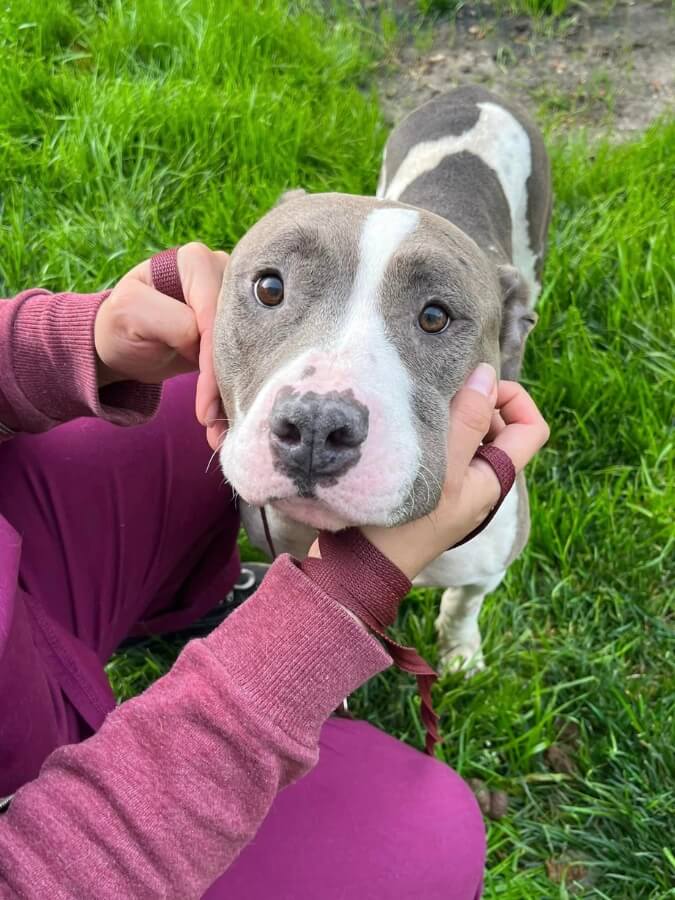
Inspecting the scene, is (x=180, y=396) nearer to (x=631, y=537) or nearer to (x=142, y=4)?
(x=631, y=537)

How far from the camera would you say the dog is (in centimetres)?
137

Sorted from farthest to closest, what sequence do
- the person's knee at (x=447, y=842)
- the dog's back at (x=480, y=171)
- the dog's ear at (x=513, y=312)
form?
the dog's back at (x=480, y=171) < the dog's ear at (x=513, y=312) < the person's knee at (x=447, y=842)

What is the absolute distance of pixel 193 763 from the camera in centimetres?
137

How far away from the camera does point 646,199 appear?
3.55 m

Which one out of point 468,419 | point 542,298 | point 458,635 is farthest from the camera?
point 542,298

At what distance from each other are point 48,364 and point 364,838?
1.26 metres

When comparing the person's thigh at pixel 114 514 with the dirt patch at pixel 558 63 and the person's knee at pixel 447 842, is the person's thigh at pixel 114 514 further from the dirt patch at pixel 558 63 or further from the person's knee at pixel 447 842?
the dirt patch at pixel 558 63

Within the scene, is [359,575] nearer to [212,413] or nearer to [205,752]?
[205,752]

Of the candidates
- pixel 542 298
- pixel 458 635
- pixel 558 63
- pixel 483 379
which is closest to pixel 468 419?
A: pixel 483 379

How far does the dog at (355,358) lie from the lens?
1.37m

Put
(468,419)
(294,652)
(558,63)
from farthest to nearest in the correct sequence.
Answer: (558,63), (468,419), (294,652)

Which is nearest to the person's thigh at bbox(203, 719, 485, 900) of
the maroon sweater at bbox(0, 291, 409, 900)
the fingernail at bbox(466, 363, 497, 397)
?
the maroon sweater at bbox(0, 291, 409, 900)

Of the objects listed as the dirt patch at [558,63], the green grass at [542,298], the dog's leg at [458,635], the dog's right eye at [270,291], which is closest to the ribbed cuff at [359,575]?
the dog's right eye at [270,291]

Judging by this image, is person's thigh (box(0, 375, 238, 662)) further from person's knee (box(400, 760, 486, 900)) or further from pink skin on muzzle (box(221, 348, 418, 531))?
person's knee (box(400, 760, 486, 900))
